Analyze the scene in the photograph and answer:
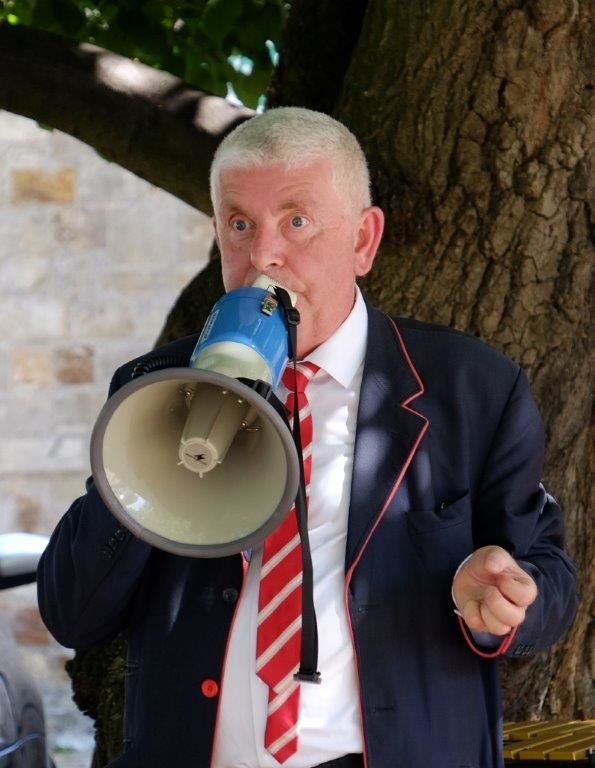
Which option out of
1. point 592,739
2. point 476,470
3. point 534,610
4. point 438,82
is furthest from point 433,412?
point 438,82

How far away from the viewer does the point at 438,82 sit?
12.3 feet

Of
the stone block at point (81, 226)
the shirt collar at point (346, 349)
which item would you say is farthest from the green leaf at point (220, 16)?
the stone block at point (81, 226)

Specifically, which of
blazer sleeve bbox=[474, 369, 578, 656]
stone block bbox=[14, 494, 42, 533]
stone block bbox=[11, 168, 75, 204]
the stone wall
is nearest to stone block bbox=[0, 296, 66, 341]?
the stone wall

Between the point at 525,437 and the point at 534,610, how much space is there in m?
0.39

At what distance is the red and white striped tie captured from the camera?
8.68ft

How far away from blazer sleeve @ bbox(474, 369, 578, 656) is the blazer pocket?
79mm

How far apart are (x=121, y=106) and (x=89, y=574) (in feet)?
6.08

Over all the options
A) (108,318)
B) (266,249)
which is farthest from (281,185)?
(108,318)

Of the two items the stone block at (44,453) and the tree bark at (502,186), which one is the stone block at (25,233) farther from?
the tree bark at (502,186)

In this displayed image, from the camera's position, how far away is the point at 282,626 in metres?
2.72

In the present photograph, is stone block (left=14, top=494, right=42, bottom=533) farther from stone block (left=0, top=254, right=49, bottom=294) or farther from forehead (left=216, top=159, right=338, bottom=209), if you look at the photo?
forehead (left=216, top=159, right=338, bottom=209)

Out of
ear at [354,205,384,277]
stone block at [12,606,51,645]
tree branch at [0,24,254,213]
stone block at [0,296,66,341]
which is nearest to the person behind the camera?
ear at [354,205,384,277]

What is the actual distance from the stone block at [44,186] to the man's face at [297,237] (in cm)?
596

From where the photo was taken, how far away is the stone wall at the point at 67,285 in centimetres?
875
